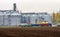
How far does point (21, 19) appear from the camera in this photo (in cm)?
5172

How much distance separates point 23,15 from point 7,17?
4.21 m

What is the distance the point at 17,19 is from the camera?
51.5 meters

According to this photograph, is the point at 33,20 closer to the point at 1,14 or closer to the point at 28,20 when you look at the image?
the point at 28,20

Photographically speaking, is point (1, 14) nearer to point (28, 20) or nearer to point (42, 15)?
point (28, 20)

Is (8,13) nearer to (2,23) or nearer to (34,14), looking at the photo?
(2,23)

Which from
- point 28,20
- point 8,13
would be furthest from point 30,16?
point 8,13

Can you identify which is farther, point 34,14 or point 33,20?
point 34,14

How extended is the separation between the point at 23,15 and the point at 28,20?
8.05ft

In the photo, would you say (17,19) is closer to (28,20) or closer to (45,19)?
(28,20)

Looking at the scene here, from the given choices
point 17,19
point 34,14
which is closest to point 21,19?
point 17,19

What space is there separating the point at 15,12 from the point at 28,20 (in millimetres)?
4240

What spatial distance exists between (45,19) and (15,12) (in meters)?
7.81

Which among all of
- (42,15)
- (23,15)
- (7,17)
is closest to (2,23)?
(7,17)

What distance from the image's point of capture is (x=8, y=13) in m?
52.8
